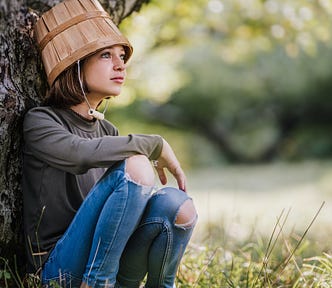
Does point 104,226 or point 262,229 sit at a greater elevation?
point 104,226

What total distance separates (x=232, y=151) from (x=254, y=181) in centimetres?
620

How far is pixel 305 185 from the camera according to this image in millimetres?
10305

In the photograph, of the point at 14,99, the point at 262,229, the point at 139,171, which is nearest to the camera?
the point at 139,171

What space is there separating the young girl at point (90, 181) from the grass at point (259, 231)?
21 centimetres

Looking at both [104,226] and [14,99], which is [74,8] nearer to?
[14,99]

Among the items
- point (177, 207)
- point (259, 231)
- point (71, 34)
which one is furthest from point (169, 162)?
point (259, 231)

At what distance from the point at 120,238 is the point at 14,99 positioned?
0.64 m

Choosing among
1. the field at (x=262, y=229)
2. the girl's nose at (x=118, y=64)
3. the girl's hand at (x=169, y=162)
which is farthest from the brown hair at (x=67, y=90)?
the field at (x=262, y=229)

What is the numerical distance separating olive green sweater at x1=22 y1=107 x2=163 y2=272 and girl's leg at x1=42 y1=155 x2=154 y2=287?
0.07 metres

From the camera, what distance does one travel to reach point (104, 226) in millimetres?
2086

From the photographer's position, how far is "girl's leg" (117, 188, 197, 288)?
2178 millimetres

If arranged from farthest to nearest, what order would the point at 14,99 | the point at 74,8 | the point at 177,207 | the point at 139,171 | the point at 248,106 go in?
1. the point at 248,106
2. the point at 74,8
3. the point at 14,99
4. the point at 177,207
5. the point at 139,171

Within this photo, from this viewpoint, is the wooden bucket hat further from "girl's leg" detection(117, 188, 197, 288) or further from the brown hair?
"girl's leg" detection(117, 188, 197, 288)

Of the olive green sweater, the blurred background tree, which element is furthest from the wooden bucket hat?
the blurred background tree
